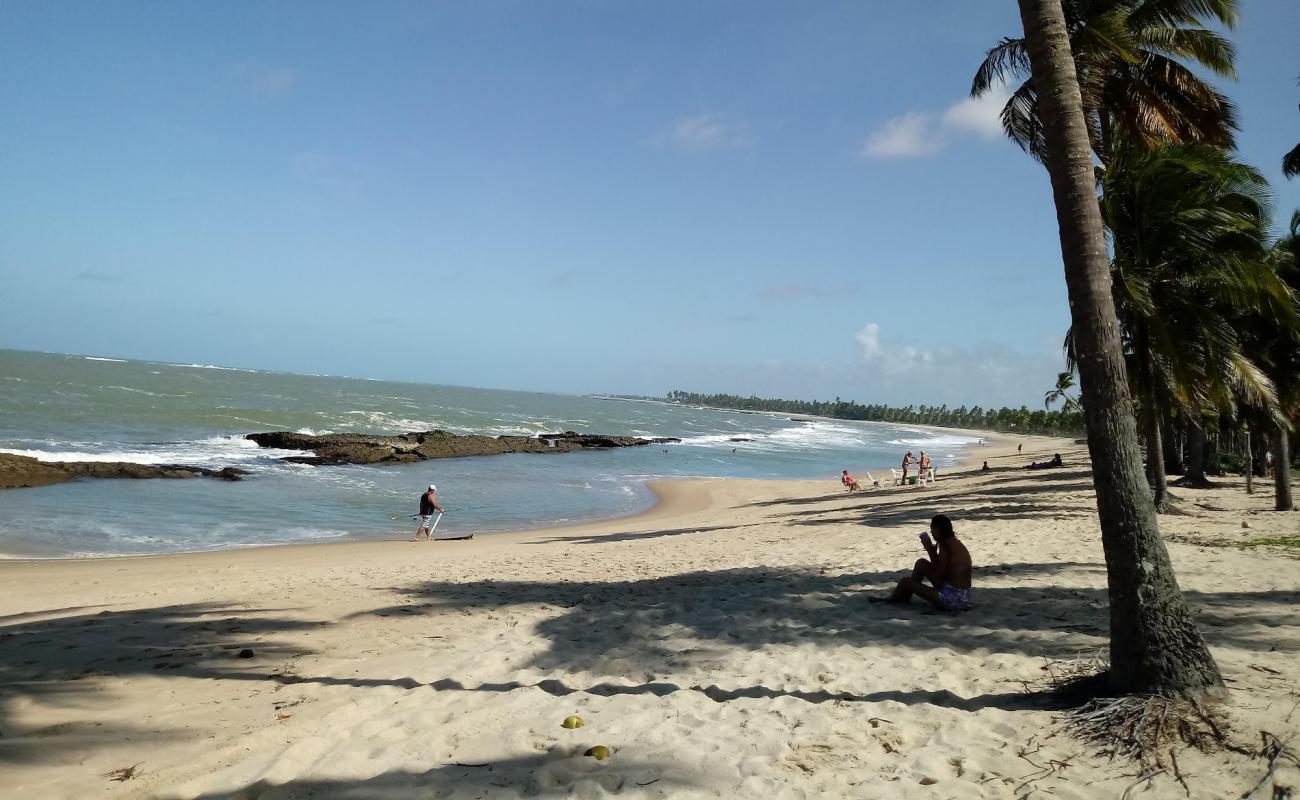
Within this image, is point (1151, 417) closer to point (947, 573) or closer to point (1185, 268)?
point (1185, 268)

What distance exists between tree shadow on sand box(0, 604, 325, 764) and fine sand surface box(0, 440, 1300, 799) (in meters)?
0.03

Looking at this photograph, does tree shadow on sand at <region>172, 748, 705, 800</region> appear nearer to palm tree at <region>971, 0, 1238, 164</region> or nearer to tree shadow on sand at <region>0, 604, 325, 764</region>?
tree shadow on sand at <region>0, 604, 325, 764</region>

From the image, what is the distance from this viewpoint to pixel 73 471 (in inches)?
772

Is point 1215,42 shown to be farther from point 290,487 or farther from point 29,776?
point 290,487

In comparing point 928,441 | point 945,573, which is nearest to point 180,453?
point 945,573

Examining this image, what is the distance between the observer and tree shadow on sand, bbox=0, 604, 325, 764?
162 inches

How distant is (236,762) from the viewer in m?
3.79

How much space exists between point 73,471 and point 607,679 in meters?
21.5

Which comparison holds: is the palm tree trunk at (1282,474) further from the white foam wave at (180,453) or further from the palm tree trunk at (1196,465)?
the white foam wave at (180,453)

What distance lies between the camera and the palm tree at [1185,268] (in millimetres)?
11336

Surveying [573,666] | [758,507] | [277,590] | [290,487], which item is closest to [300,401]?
A: [290,487]

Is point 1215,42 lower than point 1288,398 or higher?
higher

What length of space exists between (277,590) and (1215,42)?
16.8 metres

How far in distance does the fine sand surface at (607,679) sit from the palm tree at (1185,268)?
13.1 feet
